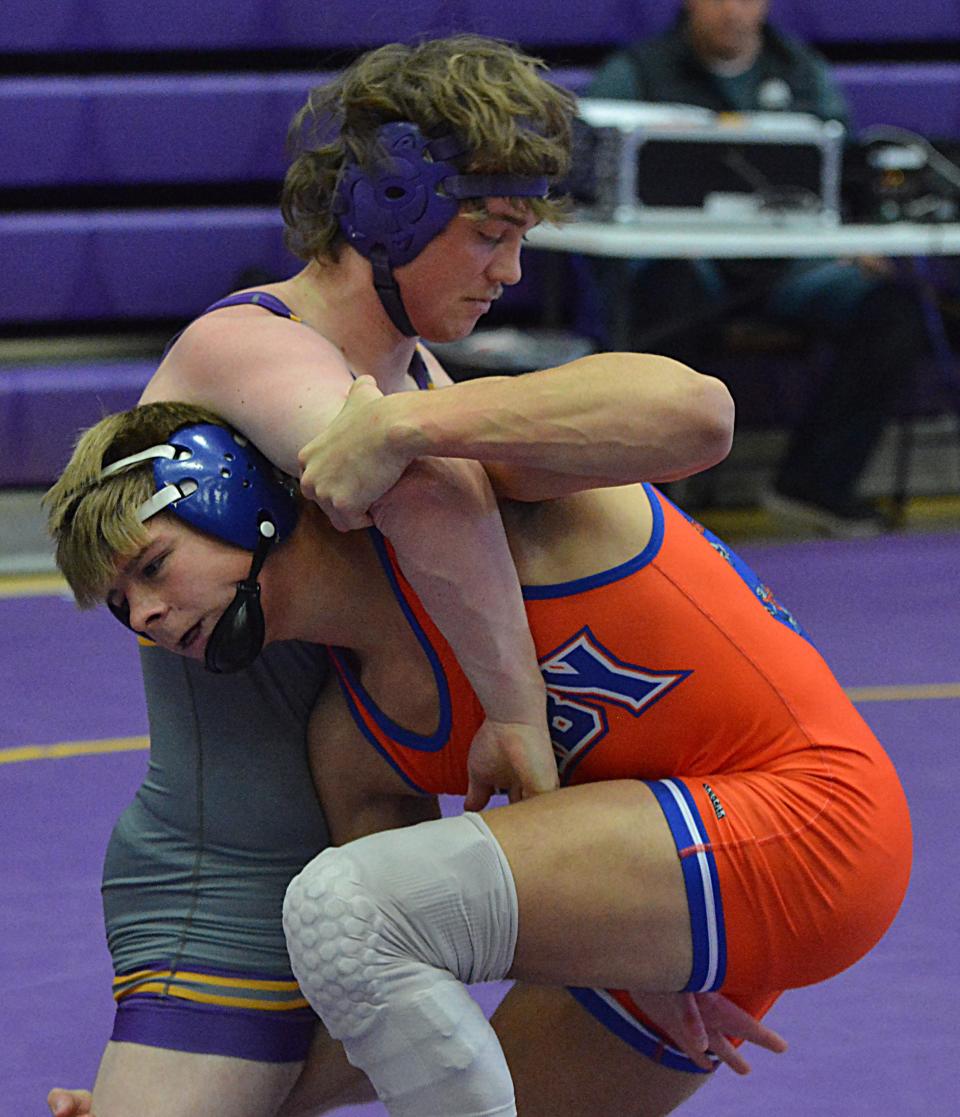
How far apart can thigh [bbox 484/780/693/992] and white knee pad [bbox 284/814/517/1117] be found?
28mm

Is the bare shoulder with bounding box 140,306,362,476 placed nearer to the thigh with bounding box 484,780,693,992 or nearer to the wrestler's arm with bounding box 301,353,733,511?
the wrestler's arm with bounding box 301,353,733,511

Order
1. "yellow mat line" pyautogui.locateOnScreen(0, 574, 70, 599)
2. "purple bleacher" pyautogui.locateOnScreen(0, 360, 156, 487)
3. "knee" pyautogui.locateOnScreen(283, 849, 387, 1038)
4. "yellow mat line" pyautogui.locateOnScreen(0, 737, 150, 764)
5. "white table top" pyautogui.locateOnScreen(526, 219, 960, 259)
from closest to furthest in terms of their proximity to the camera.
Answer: "knee" pyautogui.locateOnScreen(283, 849, 387, 1038)
"yellow mat line" pyautogui.locateOnScreen(0, 737, 150, 764)
"yellow mat line" pyautogui.locateOnScreen(0, 574, 70, 599)
"white table top" pyautogui.locateOnScreen(526, 219, 960, 259)
"purple bleacher" pyautogui.locateOnScreen(0, 360, 156, 487)

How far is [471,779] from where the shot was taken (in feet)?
6.83

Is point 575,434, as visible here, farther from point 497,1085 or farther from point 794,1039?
point 794,1039

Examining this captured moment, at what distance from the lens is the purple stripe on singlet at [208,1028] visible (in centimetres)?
226

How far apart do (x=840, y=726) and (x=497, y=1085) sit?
0.53 metres

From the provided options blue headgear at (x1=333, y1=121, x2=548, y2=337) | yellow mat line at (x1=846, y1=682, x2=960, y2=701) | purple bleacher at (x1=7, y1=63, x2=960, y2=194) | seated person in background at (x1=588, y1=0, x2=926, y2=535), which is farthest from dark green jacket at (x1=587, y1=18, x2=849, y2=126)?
blue headgear at (x1=333, y1=121, x2=548, y2=337)

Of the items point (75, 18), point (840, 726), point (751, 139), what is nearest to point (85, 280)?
point (75, 18)

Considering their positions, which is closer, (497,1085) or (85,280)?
(497,1085)

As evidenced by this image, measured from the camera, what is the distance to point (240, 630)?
2057 millimetres

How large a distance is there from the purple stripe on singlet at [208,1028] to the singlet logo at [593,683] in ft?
1.83

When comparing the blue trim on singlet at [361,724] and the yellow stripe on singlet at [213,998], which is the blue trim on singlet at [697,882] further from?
the yellow stripe on singlet at [213,998]

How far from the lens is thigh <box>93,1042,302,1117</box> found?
7.21 ft

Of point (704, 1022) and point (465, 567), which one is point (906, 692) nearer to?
point (704, 1022)
